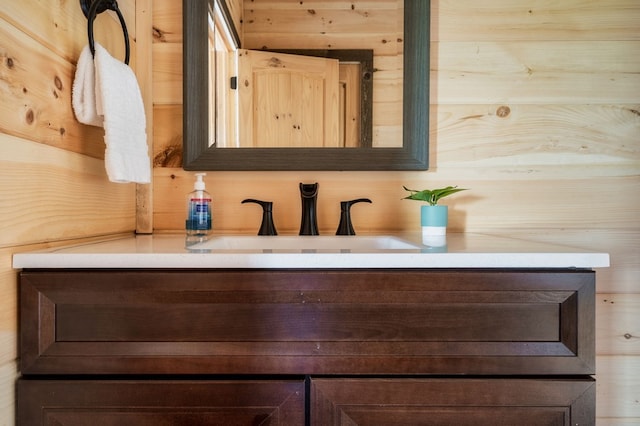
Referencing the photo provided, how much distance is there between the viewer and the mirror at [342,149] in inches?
43.3

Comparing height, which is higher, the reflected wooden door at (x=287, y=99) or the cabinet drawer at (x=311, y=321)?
the reflected wooden door at (x=287, y=99)

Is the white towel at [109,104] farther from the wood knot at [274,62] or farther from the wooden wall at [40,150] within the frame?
the wood knot at [274,62]

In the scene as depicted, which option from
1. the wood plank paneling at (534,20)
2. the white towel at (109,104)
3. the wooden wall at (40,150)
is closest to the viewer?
the wooden wall at (40,150)

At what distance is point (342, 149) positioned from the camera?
3.64 feet

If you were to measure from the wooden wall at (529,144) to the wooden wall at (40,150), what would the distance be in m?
A: 0.25

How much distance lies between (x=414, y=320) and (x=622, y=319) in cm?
84

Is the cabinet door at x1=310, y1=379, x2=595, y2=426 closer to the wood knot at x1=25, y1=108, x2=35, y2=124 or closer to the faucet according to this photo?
the faucet

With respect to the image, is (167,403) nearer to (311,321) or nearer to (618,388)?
(311,321)

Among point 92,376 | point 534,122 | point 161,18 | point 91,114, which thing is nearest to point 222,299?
point 92,376

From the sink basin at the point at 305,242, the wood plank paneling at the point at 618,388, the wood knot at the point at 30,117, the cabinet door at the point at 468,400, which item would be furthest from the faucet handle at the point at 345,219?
the wood plank paneling at the point at 618,388

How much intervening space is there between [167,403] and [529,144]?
1110 millimetres

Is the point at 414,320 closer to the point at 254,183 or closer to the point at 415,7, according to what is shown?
the point at 254,183

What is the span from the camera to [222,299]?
0.68 m

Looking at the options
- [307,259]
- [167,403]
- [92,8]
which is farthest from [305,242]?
[92,8]
